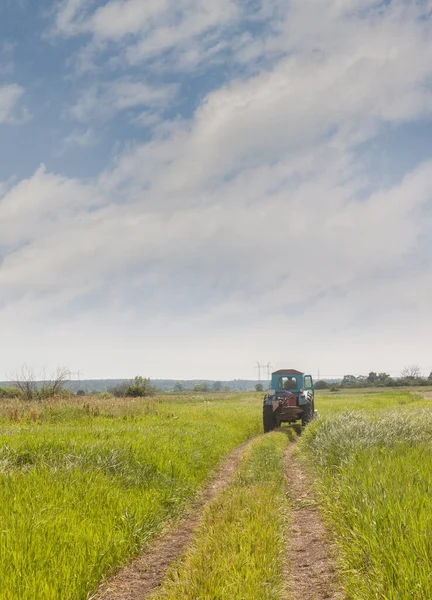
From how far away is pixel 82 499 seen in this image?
7.49 meters

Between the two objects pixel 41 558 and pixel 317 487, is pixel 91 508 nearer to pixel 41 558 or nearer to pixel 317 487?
pixel 41 558

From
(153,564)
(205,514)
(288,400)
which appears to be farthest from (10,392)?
(153,564)

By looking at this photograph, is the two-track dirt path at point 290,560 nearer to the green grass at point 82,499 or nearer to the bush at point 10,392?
the green grass at point 82,499

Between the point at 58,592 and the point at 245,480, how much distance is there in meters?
6.28

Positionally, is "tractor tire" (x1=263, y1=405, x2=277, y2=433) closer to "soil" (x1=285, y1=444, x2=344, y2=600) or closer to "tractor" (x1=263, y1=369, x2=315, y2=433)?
"tractor" (x1=263, y1=369, x2=315, y2=433)

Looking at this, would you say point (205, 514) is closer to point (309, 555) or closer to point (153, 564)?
point (153, 564)

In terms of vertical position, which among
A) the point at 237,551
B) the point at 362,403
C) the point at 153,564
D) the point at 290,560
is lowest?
the point at 362,403

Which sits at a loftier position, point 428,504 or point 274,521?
point 428,504

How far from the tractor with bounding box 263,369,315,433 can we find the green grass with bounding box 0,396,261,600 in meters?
8.29

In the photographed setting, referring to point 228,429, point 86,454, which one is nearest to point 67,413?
point 228,429

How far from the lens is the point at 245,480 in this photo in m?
10.7

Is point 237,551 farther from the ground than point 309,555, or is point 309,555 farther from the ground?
point 237,551

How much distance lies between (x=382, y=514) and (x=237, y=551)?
2060 mm

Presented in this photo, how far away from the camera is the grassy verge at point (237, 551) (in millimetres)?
5035
